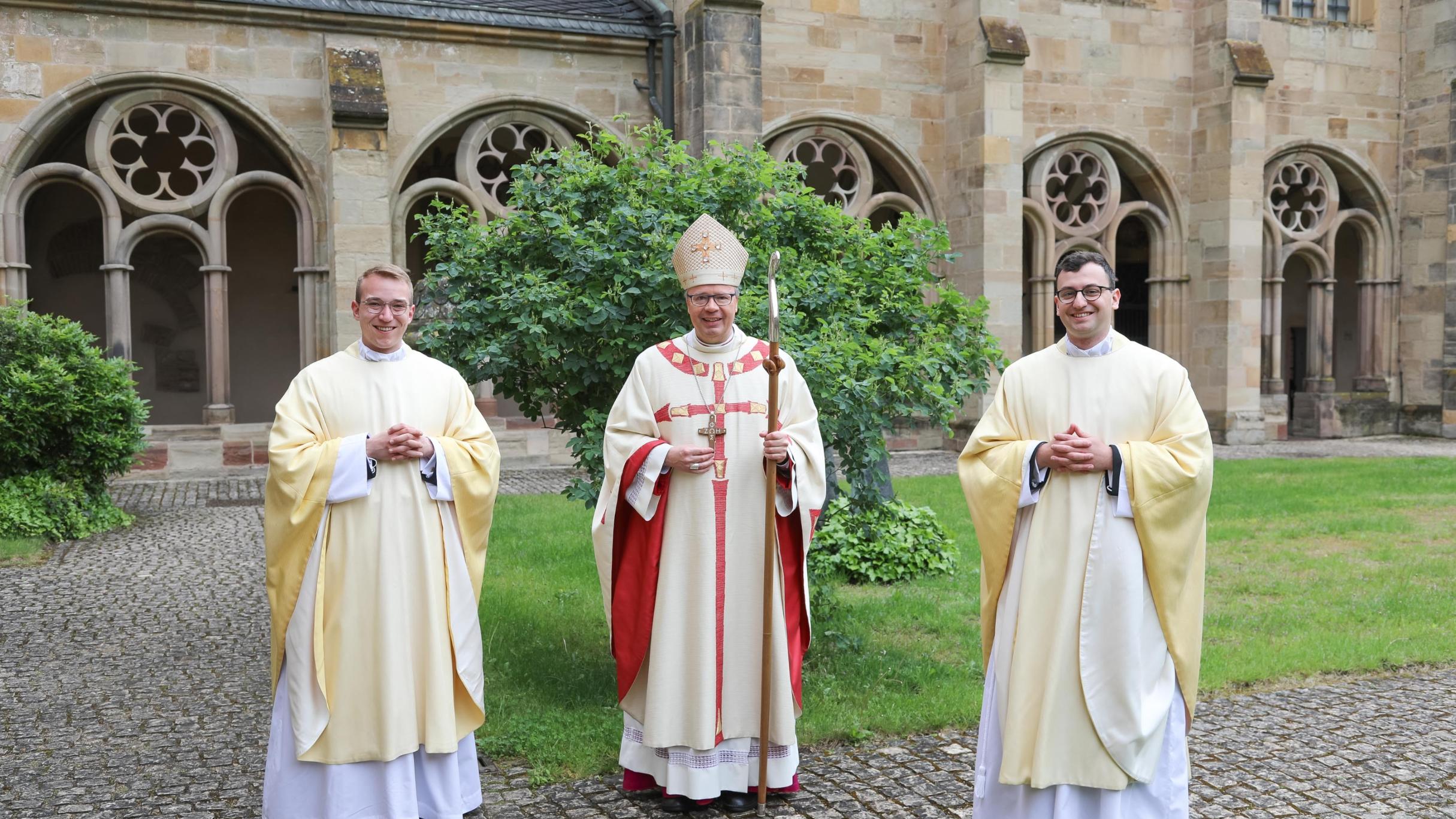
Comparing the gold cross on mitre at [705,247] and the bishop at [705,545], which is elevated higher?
the gold cross on mitre at [705,247]

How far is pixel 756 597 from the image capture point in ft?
14.2

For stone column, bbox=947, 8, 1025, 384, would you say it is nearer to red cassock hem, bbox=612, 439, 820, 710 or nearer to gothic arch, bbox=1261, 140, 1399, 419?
gothic arch, bbox=1261, 140, 1399, 419

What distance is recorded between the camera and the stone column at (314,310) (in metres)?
13.4

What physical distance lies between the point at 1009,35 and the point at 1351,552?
8139 mm

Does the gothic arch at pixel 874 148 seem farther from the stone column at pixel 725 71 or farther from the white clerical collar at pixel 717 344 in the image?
the white clerical collar at pixel 717 344

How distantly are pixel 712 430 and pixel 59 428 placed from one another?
7537 millimetres

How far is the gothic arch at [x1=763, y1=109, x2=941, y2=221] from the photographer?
583 inches

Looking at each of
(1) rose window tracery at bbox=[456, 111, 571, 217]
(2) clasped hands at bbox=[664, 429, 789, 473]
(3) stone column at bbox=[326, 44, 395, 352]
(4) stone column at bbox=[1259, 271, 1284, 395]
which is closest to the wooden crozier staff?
(2) clasped hands at bbox=[664, 429, 789, 473]

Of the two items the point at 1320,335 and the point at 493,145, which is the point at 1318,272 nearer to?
the point at 1320,335

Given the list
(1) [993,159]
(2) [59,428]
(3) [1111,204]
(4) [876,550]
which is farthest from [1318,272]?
(2) [59,428]

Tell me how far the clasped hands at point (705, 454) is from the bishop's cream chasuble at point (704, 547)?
0.24ft

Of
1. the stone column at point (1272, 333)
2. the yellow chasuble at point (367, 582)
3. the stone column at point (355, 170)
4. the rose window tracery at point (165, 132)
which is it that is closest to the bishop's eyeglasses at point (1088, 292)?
the yellow chasuble at point (367, 582)

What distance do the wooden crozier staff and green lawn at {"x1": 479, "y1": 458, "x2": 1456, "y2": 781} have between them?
73 cm

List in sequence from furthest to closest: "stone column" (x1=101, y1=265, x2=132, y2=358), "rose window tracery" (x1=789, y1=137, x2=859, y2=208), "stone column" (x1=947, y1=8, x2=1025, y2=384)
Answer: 1. "rose window tracery" (x1=789, y1=137, x2=859, y2=208)
2. "stone column" (x1=947, y1=8, x2=1025, y2=384)
3. "stone column" (x1=101, y1=265, x2=132, y2=358)
